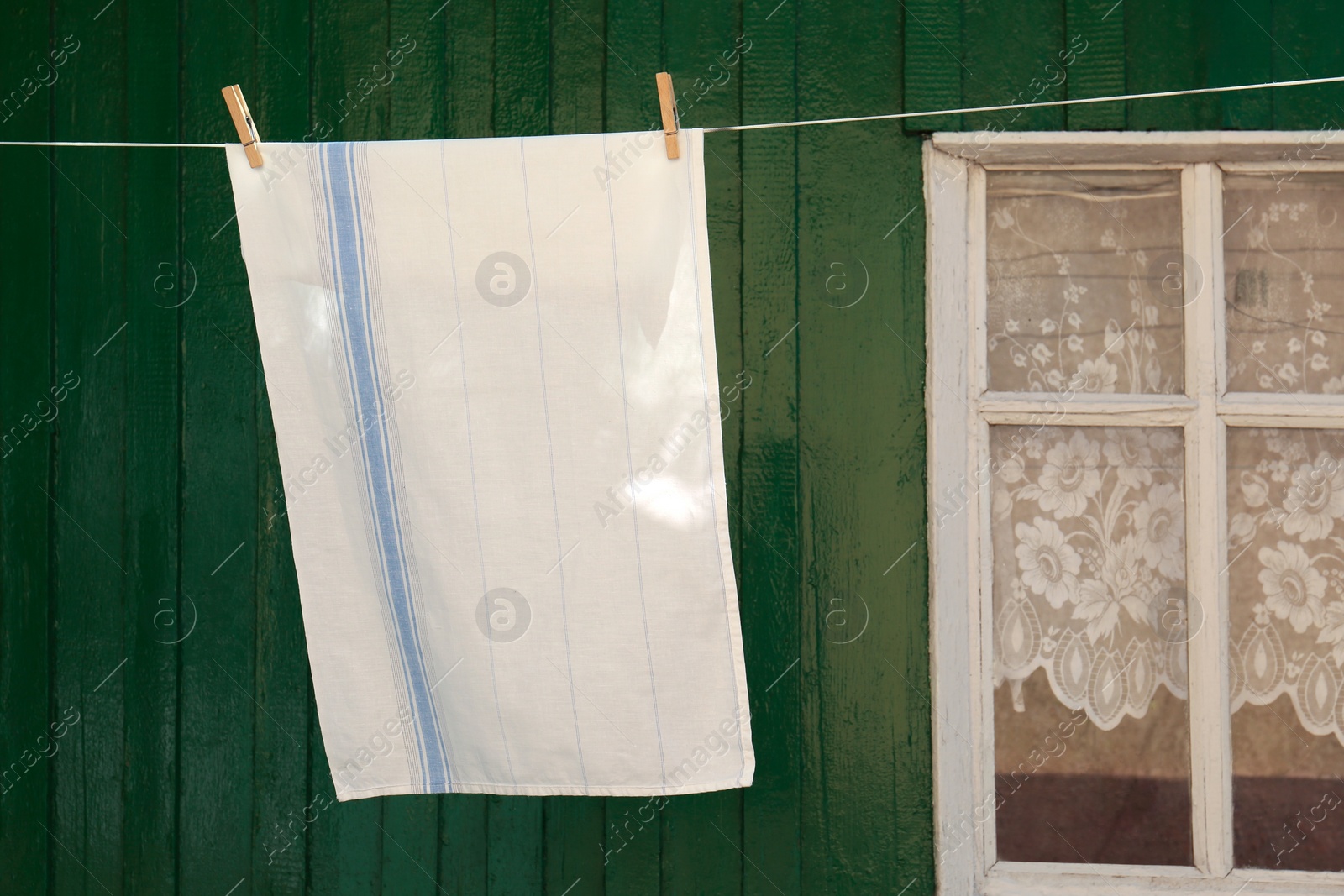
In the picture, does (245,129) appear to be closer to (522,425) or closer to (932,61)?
(522,425)

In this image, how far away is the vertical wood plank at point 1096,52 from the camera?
6.42ft

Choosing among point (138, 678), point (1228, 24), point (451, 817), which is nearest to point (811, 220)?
point (1228, 24)

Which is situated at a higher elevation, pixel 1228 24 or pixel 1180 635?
pixel 1228 24

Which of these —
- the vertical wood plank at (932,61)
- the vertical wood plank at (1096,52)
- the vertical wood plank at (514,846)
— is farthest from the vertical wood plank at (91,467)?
the vertical wood plank at (1096,52)

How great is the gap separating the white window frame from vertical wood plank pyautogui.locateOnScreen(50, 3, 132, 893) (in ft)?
5.52

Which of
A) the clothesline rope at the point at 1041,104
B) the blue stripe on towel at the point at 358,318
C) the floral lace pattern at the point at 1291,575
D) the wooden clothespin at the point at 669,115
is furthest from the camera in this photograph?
the floral lace pattern at the point at 1291,575

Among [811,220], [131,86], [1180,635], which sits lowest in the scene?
[1180,635]

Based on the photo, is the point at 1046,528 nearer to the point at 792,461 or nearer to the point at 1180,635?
the point at 1180,635

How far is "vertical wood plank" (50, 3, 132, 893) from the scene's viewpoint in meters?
2.00

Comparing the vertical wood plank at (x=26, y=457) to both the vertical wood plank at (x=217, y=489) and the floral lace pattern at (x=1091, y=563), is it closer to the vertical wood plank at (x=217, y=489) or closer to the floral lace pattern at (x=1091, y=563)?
the vertical wood plank at (x=217, y=489)

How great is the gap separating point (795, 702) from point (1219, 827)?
87 cm

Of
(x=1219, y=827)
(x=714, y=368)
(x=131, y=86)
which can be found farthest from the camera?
(x=131, y=86)

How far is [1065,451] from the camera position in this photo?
1.96 meters

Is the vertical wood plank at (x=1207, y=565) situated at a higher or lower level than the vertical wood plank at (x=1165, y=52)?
lower
